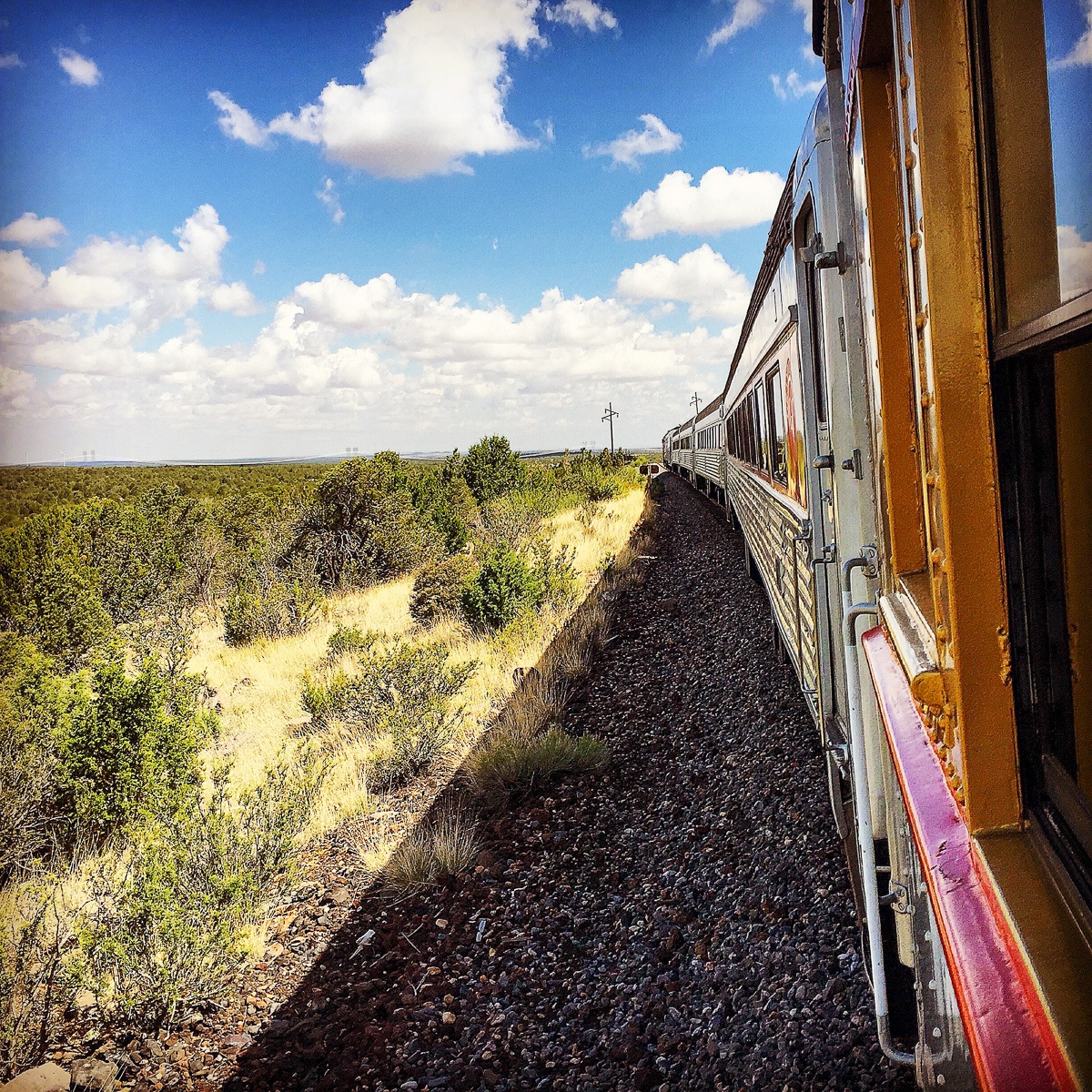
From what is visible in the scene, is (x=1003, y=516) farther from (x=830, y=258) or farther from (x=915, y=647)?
(x=830, y=258)

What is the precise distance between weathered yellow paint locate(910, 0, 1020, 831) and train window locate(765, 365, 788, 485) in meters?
4.00

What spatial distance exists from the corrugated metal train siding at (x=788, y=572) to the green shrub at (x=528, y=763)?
158cm

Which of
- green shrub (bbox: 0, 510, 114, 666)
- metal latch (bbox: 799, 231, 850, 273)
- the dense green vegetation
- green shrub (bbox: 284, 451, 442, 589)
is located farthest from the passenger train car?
green shrub (bbox: 284, 451, 442, 589)

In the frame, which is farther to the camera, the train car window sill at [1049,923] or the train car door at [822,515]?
the train car door at [822,515]

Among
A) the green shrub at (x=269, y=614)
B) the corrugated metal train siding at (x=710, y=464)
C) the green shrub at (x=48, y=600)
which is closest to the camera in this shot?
the green shrub at (x=48, y=600)

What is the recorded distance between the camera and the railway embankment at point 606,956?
9.93ft

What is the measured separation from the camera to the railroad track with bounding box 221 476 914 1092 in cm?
300

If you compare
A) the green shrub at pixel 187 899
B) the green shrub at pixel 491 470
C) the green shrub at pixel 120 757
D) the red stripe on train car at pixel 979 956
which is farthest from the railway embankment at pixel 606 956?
the green shrub at pixel 491 470

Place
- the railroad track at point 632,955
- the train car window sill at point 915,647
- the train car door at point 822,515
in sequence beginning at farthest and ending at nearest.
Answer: the train car door at point 822,515
the railroad track at point 632,955
the train car window sill at point 915,647

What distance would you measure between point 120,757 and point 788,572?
16.1 ft

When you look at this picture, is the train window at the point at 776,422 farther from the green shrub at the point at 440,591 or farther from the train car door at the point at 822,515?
the green shrub at the point at 440,591

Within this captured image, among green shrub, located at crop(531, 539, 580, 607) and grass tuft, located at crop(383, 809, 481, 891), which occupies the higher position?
green shrub, located at crop(531, 539, 580, 607)

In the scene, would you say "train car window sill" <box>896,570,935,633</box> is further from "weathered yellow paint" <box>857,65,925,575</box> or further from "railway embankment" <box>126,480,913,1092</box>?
"railway embankment" <box>126,480,913,1092</box>

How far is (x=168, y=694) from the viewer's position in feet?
22.2
